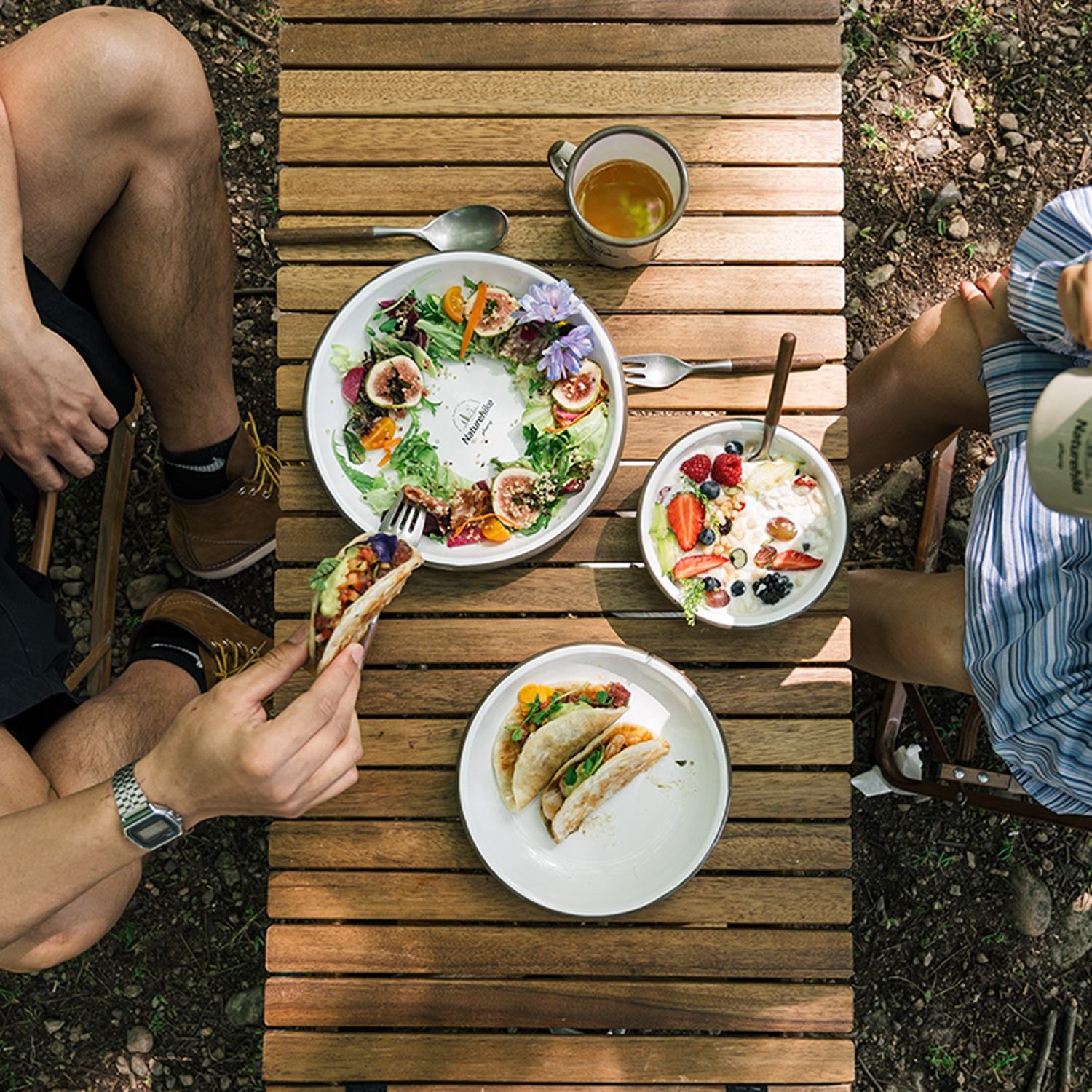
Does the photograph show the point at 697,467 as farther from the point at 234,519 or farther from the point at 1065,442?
the point at 234,519

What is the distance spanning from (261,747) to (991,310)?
80.1 inches

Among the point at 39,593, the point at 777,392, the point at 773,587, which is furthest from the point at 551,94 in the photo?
the point at 39,593

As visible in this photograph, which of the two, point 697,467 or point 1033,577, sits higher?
point 697,467

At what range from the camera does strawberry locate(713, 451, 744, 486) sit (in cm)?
212

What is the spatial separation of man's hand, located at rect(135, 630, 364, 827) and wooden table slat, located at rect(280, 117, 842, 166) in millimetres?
1203

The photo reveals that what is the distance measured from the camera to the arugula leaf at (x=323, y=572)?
207 cm

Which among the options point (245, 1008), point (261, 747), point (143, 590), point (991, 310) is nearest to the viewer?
point (261, 747)

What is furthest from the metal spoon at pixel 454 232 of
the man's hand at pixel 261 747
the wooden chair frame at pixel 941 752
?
the wooden chair frame at pixel 941 752

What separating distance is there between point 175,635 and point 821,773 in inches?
86.0

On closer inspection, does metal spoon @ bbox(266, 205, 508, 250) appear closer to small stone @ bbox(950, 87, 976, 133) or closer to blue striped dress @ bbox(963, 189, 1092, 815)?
blue striped dress @ bbox(963, 189, 1092, 815)

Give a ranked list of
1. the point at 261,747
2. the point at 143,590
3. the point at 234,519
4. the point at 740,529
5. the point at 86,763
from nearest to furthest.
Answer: the point at 261,747 → the point at 740,529 → the point at 86,763 → the point at 234,519 → the point at 143,590

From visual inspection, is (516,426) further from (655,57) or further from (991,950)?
(991,950)

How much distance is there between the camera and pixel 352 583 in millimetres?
2094

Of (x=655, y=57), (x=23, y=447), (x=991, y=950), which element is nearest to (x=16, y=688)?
(x=23, y=447)
